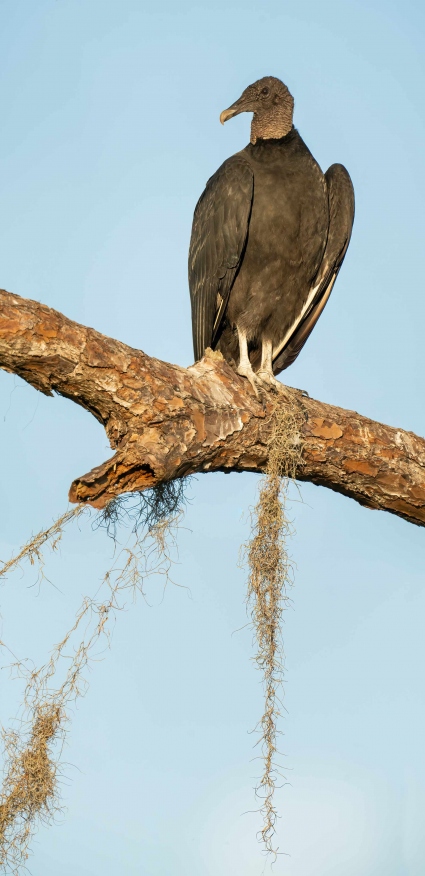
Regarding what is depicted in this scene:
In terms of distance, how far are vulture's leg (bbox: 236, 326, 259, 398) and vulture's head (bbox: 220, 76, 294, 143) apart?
1.09 metres

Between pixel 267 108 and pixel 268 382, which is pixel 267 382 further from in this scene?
pixel 267 108

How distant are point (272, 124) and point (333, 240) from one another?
0.71 m

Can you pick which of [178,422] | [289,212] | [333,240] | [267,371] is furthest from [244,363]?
[178,422]

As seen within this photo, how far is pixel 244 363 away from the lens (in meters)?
4.68

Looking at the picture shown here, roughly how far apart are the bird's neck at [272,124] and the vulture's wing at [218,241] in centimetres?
25

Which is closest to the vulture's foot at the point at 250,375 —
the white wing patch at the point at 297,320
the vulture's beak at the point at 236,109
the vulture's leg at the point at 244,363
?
the vulture's leg at the point at 244,363

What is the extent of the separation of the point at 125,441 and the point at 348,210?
2475mm

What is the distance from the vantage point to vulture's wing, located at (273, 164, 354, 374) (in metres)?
5.17

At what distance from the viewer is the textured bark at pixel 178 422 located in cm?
312

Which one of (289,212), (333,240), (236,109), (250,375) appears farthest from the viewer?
(236,109)

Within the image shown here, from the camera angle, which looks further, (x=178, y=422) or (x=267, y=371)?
(x=267, y=371)

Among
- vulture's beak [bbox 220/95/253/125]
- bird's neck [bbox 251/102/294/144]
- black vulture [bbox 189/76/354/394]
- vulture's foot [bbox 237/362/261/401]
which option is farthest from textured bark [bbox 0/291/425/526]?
vulture's beak [bbox 220/95/253/125]

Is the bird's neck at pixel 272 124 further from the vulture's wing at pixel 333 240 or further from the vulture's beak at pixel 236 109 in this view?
the vulture's wing at pixel 333 240

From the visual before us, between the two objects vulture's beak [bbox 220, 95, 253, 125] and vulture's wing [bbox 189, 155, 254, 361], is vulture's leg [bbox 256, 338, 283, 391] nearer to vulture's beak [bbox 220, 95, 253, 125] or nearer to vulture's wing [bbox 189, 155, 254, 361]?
vulture's wing [bbox 189, 155, 254, 361]
